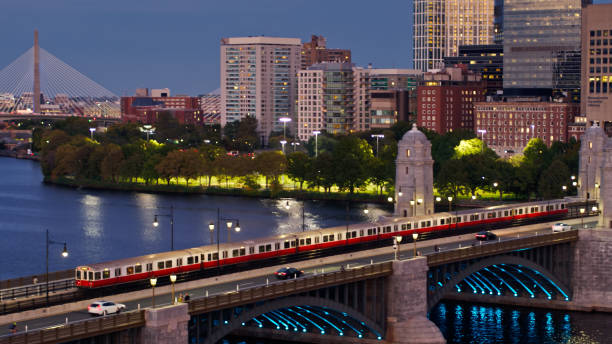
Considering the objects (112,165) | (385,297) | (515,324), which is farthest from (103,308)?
(112,165)

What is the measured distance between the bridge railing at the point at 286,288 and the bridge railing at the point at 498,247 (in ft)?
17.7

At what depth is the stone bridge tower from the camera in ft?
277

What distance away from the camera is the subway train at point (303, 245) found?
5581cm

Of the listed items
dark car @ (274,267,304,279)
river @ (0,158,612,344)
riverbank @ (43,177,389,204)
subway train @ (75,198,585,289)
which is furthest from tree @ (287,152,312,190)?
dark car @ (274,267,304,279)

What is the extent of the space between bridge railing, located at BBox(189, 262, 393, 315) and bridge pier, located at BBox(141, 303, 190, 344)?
121 cm

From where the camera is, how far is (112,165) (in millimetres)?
168375

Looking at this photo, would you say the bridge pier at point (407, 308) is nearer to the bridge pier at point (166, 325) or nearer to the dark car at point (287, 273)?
the dark car at point (287, 273)

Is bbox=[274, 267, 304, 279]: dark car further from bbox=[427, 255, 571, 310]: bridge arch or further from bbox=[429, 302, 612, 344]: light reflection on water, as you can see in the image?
bbox=[429, 302, 612, 344]: light reflection on water

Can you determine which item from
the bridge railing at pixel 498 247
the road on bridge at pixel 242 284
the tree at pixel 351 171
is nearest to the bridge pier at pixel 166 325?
the road on bridge at pixel 242 284

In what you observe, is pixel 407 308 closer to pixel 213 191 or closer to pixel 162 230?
pixel 162 230

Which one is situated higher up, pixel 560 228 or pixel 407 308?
pixel 560 228

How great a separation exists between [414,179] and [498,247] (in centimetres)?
1389

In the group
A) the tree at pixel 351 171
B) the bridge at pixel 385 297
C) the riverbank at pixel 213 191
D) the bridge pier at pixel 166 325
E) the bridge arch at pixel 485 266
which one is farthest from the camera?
the tree at pixel 351 171

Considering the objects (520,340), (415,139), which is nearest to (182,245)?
(415,139)
